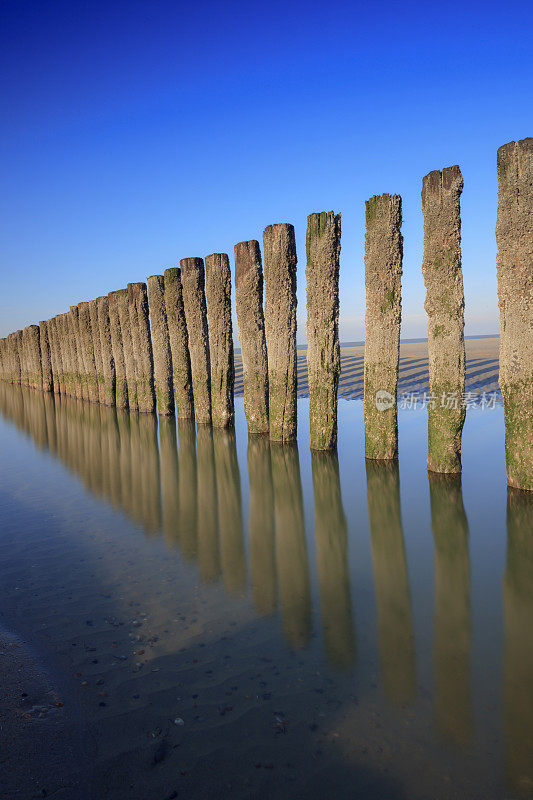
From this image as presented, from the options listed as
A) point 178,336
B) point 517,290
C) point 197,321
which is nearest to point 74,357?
point 178,336

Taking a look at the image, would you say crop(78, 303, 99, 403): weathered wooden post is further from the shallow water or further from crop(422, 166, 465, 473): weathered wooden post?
crop(422, 166, 465, 473): weathered wooden post

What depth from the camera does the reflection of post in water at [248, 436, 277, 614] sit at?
121 inches

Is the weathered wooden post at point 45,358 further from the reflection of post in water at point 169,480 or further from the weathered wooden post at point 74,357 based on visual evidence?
the reflection of post in water at point 169,480

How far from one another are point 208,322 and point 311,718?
24.5ft

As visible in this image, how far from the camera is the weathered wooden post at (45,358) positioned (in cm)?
1897

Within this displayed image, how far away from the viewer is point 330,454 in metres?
6.77

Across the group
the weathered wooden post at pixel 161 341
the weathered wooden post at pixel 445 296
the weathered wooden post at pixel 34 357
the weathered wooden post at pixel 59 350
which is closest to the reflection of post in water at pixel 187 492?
the weathered wooden post at pixel 161 341

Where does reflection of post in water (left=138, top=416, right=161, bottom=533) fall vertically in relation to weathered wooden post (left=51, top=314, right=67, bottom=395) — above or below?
below

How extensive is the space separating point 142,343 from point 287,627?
9218 mm

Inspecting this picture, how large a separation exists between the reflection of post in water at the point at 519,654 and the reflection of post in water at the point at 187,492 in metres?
2.10

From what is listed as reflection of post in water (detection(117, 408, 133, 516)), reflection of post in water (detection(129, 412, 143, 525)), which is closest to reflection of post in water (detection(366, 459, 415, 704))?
reflection of post in water (detection(129, 412, 143, 525))

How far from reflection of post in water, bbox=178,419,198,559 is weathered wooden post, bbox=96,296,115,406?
4761 millimetres

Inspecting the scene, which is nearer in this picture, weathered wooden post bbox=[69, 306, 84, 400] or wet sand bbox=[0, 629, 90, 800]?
wet sand bbox=[0, 629, 90, 800]

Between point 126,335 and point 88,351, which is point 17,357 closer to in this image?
point 88,351
